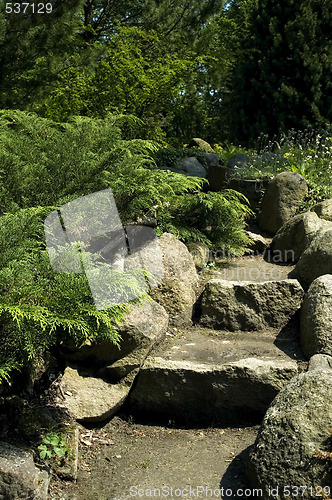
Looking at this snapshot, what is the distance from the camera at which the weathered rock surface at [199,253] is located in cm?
581

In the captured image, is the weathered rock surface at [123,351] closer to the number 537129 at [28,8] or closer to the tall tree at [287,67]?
the number 537129 at [28,8]

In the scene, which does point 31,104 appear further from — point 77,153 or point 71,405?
point 71,405

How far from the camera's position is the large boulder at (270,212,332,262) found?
618 centimetres

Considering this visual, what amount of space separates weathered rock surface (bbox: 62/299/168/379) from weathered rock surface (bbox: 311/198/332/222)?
3.50 meters

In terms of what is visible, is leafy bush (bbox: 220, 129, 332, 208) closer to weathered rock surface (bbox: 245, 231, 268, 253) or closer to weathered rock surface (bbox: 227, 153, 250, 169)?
weathered rock surface (bbox: 227, 153, 250, 169)

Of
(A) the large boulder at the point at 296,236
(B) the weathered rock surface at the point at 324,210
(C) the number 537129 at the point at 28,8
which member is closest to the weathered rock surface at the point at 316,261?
(A) the large boulder at the point at 296,236

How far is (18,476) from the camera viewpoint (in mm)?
2869

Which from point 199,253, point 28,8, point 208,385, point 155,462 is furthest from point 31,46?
point 155,462

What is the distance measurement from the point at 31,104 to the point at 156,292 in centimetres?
336

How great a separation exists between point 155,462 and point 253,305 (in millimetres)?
1926

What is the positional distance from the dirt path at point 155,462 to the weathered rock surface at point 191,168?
231 inches

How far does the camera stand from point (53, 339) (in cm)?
338

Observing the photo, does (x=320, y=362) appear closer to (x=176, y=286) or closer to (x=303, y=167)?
(x=176, y=286)

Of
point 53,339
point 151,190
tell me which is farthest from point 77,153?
point 53,339
